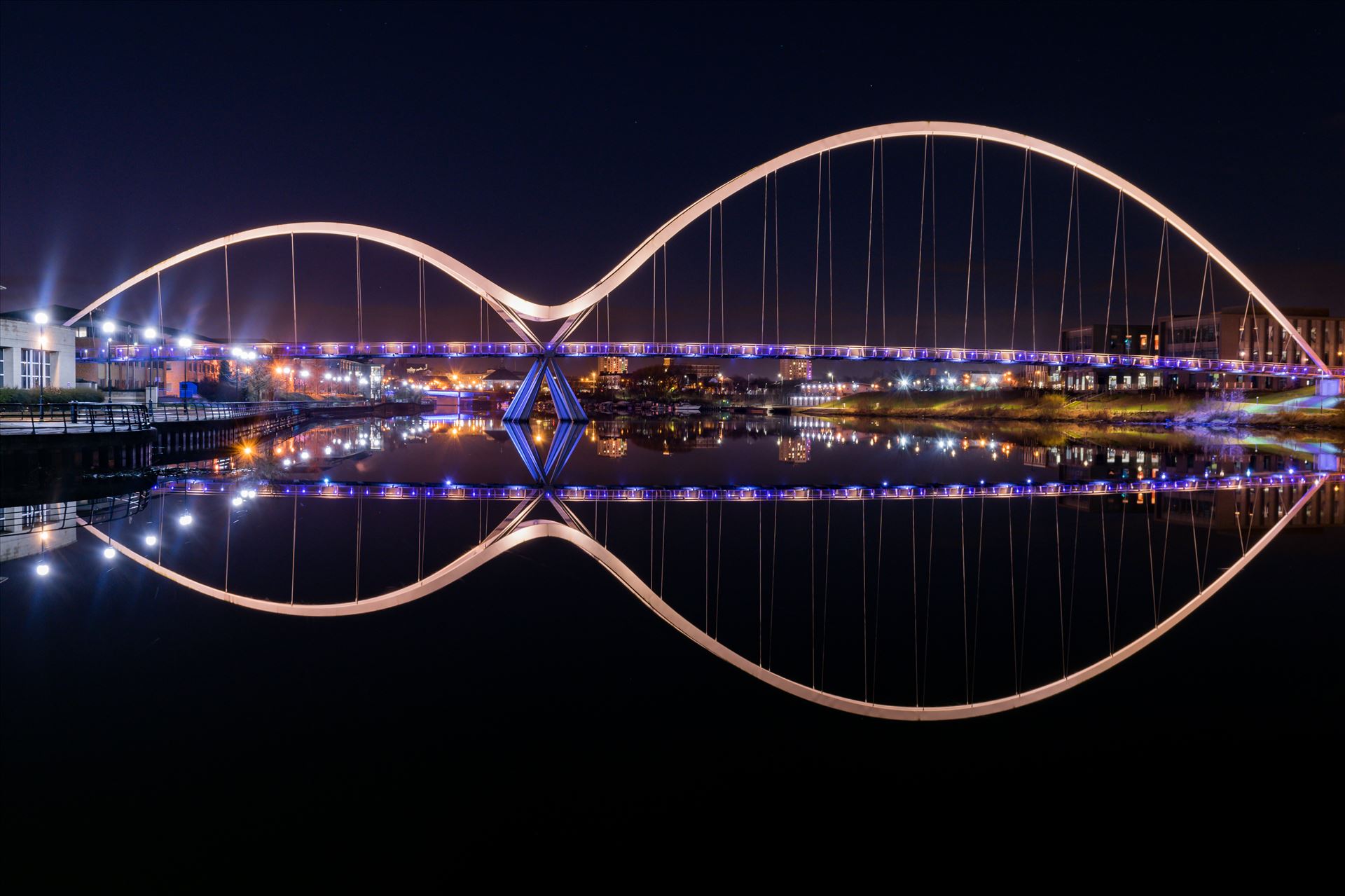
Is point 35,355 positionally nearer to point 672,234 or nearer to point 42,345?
point 42,345

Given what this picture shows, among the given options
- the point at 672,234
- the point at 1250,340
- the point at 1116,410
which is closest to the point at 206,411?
the point at 672,234

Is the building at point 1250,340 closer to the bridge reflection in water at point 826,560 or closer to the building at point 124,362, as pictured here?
the bridge reflection in water at point 826,560

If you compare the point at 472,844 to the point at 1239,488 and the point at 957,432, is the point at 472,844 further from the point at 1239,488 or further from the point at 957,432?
the point at 957,432

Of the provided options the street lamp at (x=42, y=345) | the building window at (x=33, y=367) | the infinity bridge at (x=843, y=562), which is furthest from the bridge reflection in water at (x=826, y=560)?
the building window at (x=33, y=367)

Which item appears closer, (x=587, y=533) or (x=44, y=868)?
(x=44, y=868)

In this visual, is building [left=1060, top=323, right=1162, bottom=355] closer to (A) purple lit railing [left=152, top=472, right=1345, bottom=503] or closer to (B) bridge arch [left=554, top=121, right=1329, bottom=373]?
(B) bridge arch [left=554, top=121, right=1329, bottom=373]

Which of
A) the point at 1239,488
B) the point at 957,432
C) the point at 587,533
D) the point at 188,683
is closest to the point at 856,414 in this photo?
the point at 957,432
